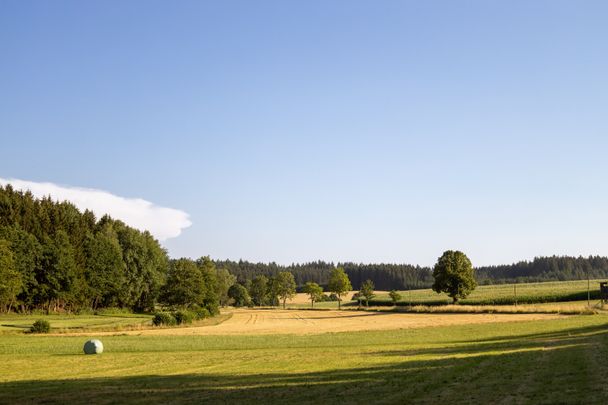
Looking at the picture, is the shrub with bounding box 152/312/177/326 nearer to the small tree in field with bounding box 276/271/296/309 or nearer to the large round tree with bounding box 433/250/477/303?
the large round tree with bounding box 433/250/477/303

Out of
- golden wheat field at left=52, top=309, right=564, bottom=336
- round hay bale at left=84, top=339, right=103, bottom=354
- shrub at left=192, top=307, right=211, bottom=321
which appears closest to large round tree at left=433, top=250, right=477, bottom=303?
golden wheat field at left=52, top=309, right=564, bottom=336

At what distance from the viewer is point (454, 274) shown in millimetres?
116938

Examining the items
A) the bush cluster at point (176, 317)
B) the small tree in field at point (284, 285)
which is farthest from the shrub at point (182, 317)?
the small tree in field at point (284, 285)

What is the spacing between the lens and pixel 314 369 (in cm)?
2897

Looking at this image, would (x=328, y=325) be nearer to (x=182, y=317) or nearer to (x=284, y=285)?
(x=182, y=317)

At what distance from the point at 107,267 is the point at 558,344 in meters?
95.5

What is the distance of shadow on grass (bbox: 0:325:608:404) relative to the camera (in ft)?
64.3

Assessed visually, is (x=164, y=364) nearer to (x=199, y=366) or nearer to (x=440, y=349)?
(x=199, y=366)

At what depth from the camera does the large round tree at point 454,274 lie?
117 m

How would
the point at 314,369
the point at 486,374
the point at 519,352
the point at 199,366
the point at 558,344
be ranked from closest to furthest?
the point at 486,374, the point at 314,369, the point at 199,366, the point at 519,352, the point at 558,344

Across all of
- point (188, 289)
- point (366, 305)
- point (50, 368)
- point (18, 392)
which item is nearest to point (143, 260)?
point (188, 289)

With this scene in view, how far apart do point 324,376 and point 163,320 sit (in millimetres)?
56061

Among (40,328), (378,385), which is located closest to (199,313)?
(40,328)

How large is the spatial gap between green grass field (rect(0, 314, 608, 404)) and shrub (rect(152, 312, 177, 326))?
3402cm
